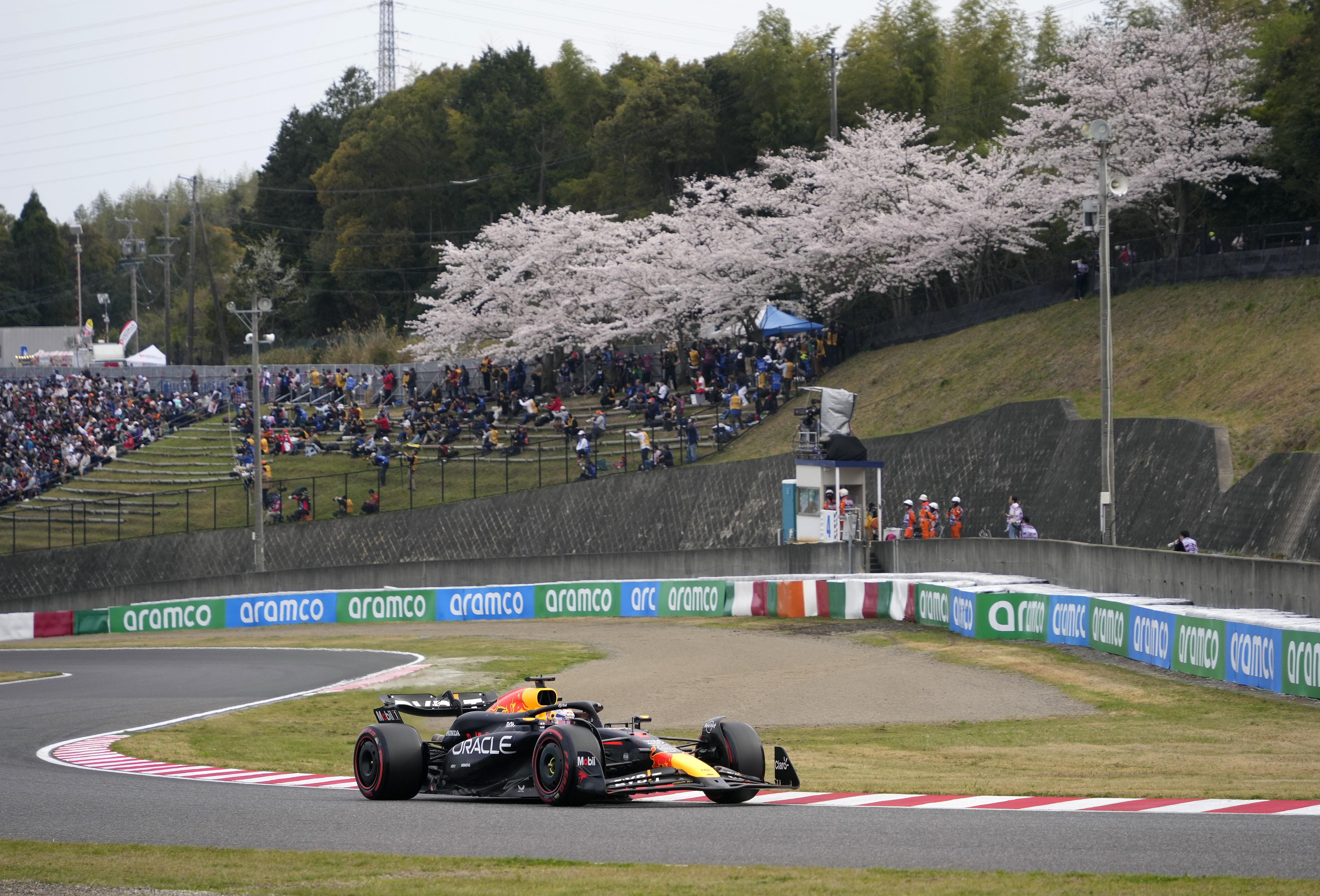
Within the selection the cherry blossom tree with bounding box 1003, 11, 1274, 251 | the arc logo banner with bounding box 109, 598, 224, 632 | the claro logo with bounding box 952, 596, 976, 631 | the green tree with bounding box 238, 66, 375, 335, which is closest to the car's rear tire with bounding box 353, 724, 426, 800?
the claro logo with bounding box 952, 596, 976, 631

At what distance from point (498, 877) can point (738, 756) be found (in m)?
3.51

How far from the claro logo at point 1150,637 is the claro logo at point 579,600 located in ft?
56.3

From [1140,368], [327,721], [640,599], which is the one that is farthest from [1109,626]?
[1140,368]

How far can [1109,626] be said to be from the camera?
1044 inches

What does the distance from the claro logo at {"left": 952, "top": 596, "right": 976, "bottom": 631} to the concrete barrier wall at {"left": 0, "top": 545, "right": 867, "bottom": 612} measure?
251 inches

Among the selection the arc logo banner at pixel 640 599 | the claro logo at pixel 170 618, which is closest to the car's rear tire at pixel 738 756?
the arc logo banner at pixel 640 599

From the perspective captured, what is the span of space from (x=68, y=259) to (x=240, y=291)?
56953mm

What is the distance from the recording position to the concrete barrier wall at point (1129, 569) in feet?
76.0

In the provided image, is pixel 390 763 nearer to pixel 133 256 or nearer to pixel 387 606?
pixel 387 606

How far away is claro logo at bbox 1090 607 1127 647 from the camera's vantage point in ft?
85.4

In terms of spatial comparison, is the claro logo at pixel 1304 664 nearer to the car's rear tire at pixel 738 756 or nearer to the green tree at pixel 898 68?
the car's rear tire at pixel 738 756

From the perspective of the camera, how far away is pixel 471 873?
31.0 feet

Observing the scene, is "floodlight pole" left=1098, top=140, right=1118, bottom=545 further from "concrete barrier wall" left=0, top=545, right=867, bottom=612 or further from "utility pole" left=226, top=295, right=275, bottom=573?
"utility pole" left=226, top=295, right=275, bottom=573

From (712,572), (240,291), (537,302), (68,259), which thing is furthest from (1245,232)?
(68,259)
